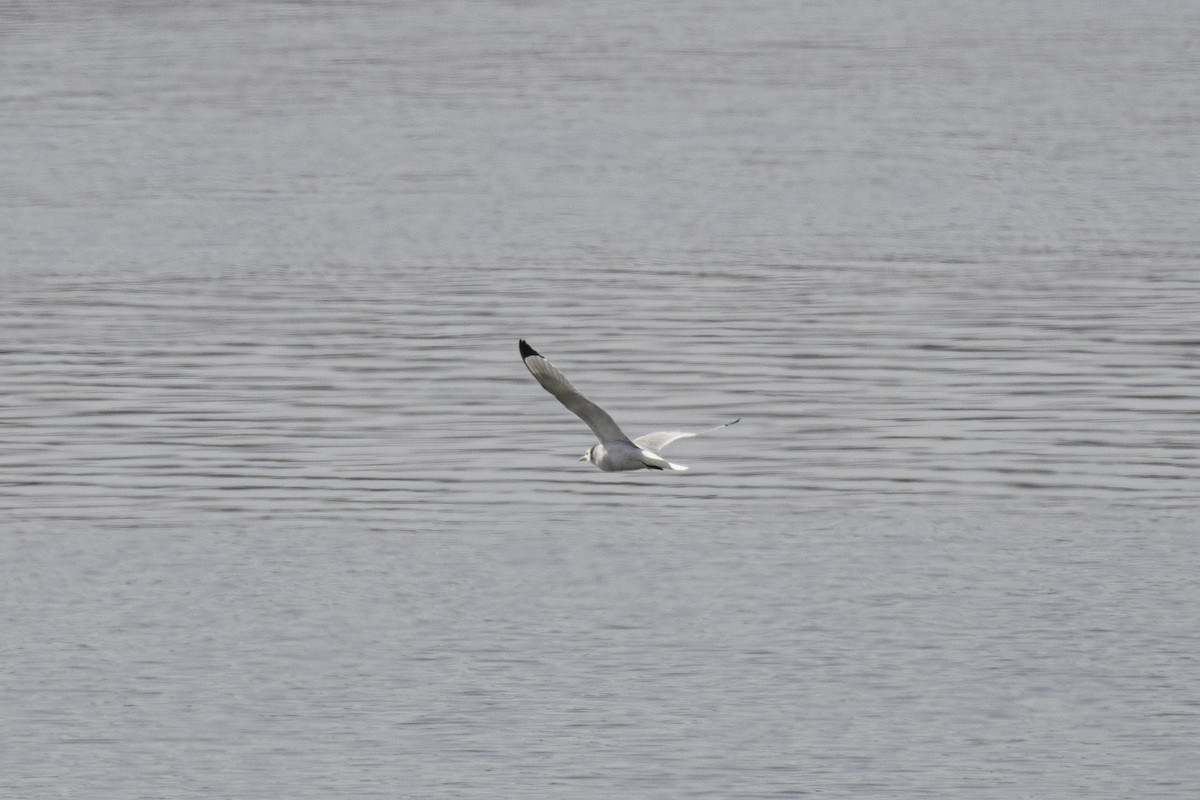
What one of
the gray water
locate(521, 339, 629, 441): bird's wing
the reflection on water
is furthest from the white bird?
the reflection on water

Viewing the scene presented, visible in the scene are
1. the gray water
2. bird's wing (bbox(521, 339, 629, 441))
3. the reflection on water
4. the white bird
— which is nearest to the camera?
bird's wing (bbox(521, 339, 629, 441))

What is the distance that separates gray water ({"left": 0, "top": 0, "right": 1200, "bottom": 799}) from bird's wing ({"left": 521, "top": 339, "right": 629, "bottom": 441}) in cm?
148

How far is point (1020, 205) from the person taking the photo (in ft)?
116

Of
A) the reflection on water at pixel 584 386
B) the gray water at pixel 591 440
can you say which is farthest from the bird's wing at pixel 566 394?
the reflection on water at pixel 584 386

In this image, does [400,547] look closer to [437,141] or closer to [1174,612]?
[1174,612]

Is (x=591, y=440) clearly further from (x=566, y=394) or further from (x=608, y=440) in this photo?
(x=566, y=394)

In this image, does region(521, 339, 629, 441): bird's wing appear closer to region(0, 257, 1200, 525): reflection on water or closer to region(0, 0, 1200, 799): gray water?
region(0, 0, 1200, 799): gray water

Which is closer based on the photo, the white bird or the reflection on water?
the white bird

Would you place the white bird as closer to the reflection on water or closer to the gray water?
the gray water

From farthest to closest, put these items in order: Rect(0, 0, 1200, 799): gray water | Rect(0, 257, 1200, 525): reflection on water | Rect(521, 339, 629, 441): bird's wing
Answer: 1. Rect(0, 257, 1200, 525): reflection on water
2. Rect(0, 0, 1200, 799): gray water
3. Rect(521, 339, 629, 441): bird's wing

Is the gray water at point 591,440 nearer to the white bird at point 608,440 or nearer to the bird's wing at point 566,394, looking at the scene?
the white bird at point 608,440

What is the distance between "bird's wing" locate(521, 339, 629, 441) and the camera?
14.3 meters

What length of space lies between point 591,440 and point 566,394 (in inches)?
321

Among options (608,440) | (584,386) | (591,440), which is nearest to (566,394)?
(608,440)
